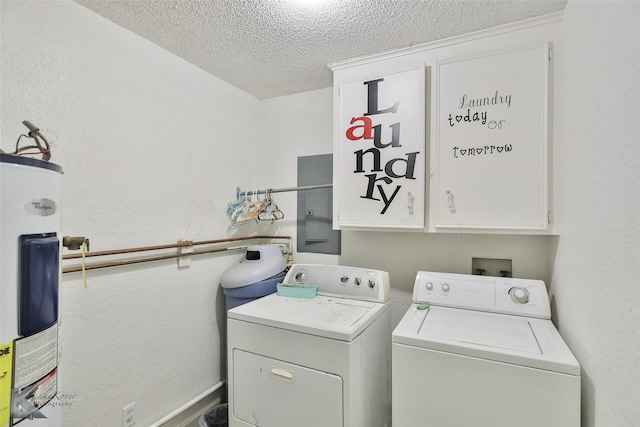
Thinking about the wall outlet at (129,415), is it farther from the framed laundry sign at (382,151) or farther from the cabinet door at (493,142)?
the cabinet door at (493,142)

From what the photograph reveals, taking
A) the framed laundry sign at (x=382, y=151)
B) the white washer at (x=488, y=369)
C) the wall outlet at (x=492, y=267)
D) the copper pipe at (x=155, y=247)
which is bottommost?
the white washer at (x=488, y=369)

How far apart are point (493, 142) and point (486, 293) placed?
30.6 inches

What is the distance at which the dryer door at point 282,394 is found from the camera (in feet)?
4.34

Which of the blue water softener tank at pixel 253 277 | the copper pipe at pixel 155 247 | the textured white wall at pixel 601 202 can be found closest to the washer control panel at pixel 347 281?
the blue water softener tank at pixel 253 277

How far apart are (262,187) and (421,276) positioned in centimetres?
152

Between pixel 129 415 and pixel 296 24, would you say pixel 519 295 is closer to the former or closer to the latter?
pixel 296 24

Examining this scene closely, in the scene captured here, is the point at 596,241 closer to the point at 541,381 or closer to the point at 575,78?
the point at 541,381

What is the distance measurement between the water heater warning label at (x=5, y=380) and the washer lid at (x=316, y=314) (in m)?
0.87

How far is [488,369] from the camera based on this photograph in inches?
44.2

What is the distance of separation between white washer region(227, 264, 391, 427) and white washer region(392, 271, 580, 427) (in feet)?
0.61

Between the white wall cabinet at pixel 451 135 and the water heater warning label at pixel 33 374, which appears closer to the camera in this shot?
the water heater warning label at pixel 33 374

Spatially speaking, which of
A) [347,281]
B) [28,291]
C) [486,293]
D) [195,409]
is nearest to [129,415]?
[195,409]

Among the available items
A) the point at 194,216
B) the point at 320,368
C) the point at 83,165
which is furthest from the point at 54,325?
the point at 194,216

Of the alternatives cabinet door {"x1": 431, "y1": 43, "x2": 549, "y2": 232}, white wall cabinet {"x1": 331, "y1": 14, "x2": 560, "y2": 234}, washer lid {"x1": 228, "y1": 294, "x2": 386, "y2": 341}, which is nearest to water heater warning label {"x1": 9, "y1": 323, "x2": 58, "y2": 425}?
washer lid {"x1": 228, "y1": 294, "x2": 386, "y2": 341}
